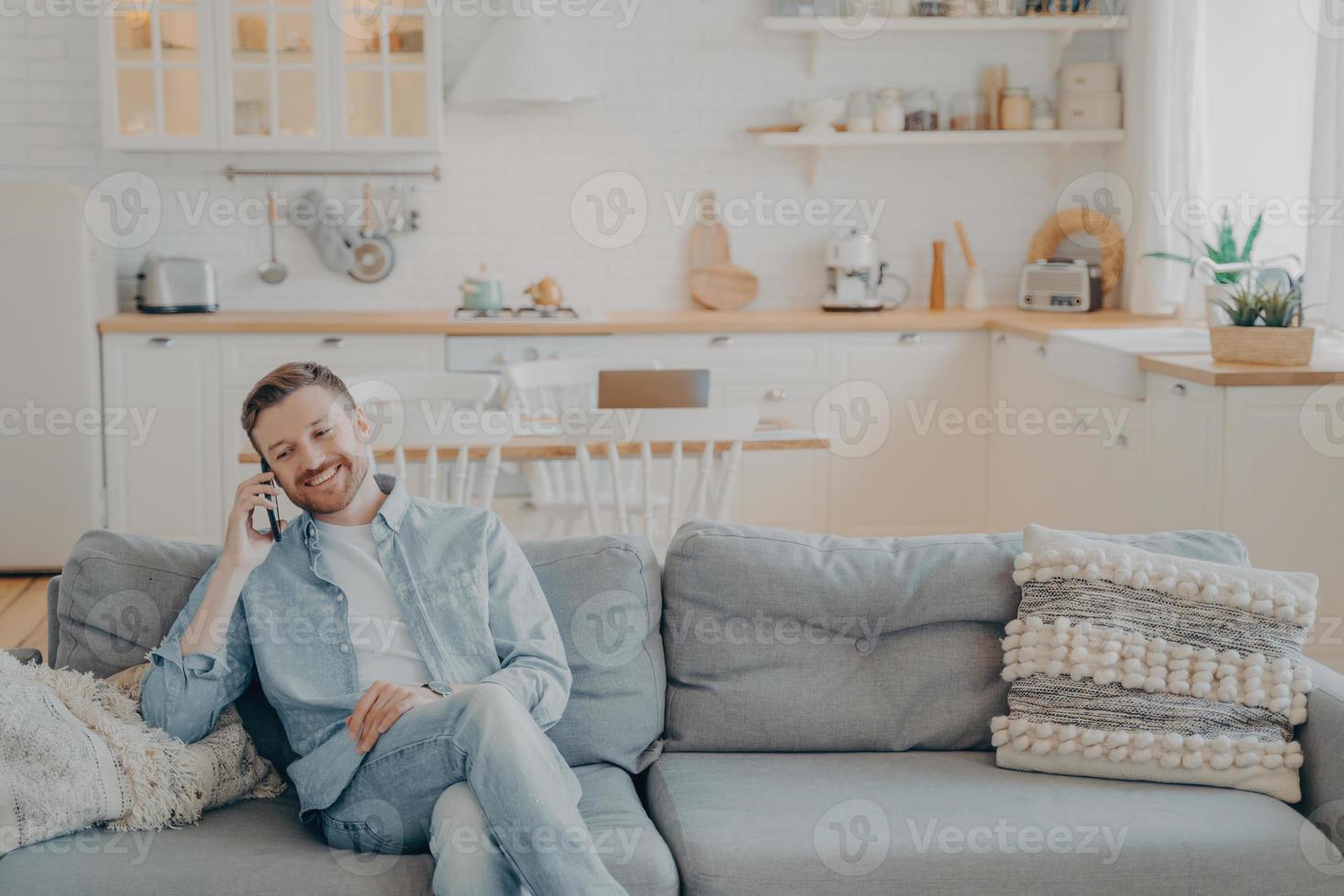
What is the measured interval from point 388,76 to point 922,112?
1999 millimetres

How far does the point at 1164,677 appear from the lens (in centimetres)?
228

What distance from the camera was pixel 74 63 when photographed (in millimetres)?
5441

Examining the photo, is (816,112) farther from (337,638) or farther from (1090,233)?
(337,638)

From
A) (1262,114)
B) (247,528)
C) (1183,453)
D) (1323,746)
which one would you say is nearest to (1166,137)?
(1262,114)

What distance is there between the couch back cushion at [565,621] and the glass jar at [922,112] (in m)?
3.61

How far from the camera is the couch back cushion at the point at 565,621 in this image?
7.54ft

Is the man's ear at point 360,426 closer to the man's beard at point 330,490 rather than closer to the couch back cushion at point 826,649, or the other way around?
the man's beard at point 330,490

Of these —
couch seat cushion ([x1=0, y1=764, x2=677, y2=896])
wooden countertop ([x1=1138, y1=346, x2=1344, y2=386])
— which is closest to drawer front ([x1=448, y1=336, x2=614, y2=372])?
wooden countertop ([x1=1138, y1=346, x2=1344, y2=386])

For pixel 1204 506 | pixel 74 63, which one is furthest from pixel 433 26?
pixel 1204 506

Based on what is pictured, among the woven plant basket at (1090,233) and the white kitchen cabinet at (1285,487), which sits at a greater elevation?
the woven plant basket at (1090,233)

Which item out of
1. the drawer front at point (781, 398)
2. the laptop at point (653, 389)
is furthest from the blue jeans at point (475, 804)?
the drawer front at point (781, 398)

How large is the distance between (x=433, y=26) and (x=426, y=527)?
3.45 m

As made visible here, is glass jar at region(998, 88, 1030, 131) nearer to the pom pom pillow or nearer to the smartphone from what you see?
the pom pom pillow

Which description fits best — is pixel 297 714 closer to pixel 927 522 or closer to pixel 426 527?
pixel 426 527
